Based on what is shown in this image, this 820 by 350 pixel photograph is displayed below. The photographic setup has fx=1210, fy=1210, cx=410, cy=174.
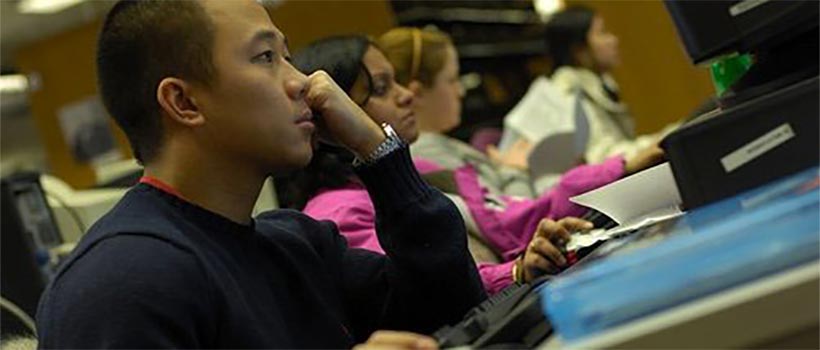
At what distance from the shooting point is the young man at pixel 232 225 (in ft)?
3.37

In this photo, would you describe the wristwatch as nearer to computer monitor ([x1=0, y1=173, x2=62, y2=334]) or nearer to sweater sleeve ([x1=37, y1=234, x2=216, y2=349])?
sweater sleeve ([x1=37, y1=234, x2=216, y2=349])

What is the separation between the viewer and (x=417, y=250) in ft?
4.54

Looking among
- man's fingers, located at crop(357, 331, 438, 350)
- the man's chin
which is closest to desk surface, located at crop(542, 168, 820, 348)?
man's fingers, located at crop(357, 331, 438, 350)

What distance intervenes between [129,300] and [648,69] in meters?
5.32

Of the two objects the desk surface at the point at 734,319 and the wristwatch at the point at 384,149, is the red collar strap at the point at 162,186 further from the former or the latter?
the desk surface at the point at 734,319

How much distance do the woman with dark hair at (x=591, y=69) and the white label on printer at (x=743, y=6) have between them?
297 cm

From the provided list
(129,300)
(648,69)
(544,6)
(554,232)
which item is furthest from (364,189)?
(544,6)

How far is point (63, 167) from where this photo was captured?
983 centimetres

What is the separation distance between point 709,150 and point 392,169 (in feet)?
1.51

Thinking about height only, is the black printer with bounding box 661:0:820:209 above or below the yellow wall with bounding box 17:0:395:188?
below

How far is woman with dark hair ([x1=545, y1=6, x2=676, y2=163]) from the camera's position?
428 cm

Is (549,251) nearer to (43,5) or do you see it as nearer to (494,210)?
(494,210)

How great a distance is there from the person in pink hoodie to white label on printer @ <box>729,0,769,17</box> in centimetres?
75

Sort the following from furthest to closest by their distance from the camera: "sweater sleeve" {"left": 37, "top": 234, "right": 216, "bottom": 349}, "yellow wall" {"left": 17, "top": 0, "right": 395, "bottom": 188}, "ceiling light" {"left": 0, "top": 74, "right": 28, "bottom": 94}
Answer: "ceiling light" {"left": 0, "top": 74, "right": 28, "bottom": 94}, "yellow wall" {"left": 17, "top": 0, "right": 395, "bottom": 188}, "sweater sleeve" {"left": 37, "top": 234, "right": 216, "bottom": 349}
